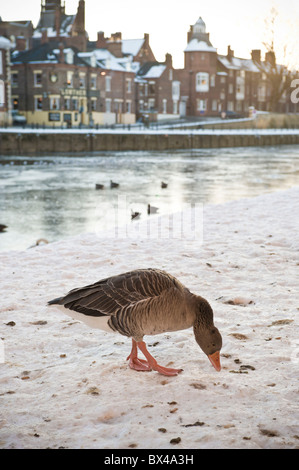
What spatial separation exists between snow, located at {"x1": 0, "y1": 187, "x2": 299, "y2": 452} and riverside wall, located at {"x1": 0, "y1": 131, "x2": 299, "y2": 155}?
135ft

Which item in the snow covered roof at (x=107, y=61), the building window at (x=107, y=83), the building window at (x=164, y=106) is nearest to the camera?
the snow covered roof at (x=107, y=61)

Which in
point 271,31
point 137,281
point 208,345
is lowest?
point 208,345

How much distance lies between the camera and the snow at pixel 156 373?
388 cm

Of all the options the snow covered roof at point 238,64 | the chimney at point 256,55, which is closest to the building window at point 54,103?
the snow covered roof at point 238,64

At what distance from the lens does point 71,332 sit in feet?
19.6

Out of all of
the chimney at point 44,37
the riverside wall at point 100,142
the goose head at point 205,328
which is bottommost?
the goose head at point 205,328

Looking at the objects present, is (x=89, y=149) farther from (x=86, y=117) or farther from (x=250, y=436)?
(x=250, y=436)

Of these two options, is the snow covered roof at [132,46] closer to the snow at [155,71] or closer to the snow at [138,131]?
the snow at [155,71]

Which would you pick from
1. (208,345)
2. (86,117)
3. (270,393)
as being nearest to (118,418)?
(208,345)

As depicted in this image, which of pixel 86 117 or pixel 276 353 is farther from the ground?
pixel 86 117

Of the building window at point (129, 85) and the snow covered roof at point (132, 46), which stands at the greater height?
the snow covered roof at point (132, 46)

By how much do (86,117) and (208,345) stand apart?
64.5 meters
